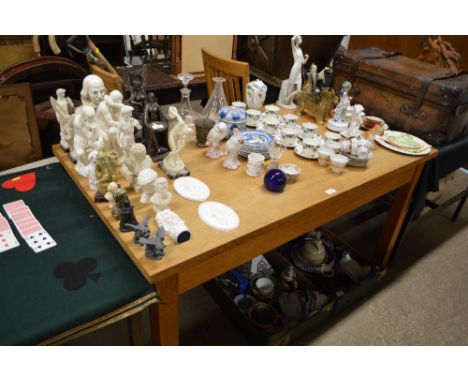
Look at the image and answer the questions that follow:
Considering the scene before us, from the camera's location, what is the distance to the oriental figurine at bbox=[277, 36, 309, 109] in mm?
1775

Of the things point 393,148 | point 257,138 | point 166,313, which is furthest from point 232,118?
point 166,313

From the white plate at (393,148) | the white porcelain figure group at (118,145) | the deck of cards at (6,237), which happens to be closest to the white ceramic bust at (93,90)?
the white porcelain figure group at (118,145)

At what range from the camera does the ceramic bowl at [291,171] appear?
1.30 m

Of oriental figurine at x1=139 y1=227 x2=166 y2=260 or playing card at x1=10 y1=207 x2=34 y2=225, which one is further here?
playing card at x1=10 y1=207 x2=34 y2=225

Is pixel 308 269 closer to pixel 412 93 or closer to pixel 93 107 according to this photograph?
pixel 412 93

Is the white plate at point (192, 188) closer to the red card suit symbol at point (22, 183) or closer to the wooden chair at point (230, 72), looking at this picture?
the red card suit symbol at point (22, 183)

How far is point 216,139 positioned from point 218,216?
38 cm

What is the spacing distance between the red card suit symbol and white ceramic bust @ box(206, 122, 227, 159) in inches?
24.4

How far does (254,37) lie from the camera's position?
333 centimetres

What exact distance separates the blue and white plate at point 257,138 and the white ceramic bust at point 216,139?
0.34 ft

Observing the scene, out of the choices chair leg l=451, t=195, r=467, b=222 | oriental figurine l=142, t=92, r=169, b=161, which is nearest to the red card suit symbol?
oriental figurine l=142, t=92, r=169, b=161

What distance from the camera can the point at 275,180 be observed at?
121 cm

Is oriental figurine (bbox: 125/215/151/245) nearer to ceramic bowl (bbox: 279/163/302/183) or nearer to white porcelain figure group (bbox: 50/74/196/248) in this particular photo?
white porcelain figure group (bbox: 50/74/196/248)

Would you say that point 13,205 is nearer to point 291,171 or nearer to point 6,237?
point 6,237
